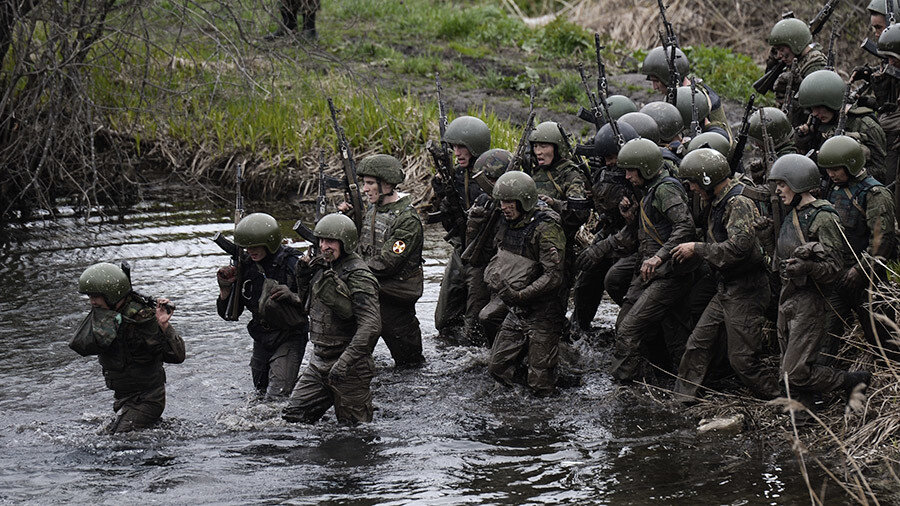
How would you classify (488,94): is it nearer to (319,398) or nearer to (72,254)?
(72,254)

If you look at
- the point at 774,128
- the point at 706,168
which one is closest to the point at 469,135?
the point at 706,168

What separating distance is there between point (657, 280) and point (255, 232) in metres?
3.18

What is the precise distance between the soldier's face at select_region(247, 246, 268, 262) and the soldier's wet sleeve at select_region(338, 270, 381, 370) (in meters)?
0.88

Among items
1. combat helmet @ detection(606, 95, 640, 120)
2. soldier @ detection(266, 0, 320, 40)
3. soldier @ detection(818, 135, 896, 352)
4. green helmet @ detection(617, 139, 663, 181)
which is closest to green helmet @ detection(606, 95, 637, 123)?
combat helmet @ detection(606, 95, 640, 120)

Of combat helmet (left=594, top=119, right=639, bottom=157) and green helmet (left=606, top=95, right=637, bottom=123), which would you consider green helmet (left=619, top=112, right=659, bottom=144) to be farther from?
green helmet (left=606, top=95, right=637, bottom=123)

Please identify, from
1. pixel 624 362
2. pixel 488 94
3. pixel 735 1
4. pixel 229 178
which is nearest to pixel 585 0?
pixel 735 1

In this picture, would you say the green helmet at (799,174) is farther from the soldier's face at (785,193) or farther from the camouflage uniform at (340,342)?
the camouflage uniform at (340,342)

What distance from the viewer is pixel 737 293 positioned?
826 centimetres

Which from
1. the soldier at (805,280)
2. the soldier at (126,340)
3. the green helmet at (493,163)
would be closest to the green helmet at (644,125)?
the green helmet at (493,163)

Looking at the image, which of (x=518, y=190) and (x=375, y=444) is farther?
(x=518, y=190)

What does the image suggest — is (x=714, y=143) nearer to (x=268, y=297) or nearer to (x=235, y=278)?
(x=268, y=297)

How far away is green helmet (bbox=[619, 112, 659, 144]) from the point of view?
9.53 meters

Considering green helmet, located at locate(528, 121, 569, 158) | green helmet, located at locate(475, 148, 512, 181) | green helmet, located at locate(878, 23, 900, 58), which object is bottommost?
green helmet, located at locate(475, 148, 512, 181)

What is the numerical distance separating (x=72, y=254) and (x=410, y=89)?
245 inches
